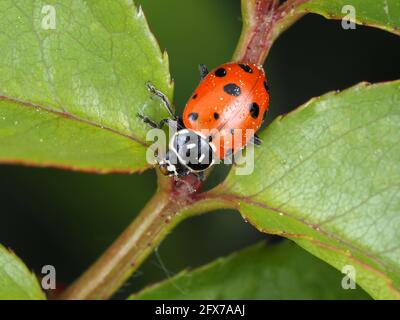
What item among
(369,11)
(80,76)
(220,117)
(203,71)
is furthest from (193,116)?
(369,11)

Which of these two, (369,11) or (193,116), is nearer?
(369,11)

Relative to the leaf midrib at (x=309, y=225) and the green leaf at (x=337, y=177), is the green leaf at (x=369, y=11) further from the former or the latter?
the leaf midrib at (x=309, y=225)

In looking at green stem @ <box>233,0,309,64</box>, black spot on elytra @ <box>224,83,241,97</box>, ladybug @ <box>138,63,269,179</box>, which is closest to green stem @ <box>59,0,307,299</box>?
green stem @ <box>233,0,309,64</box>

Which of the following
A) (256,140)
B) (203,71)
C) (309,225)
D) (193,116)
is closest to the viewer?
(309,225)

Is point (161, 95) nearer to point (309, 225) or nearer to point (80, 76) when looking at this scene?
point (80, 76)

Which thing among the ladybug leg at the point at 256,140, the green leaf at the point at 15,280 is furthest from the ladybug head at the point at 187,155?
the green leaf at the point at 15,280
